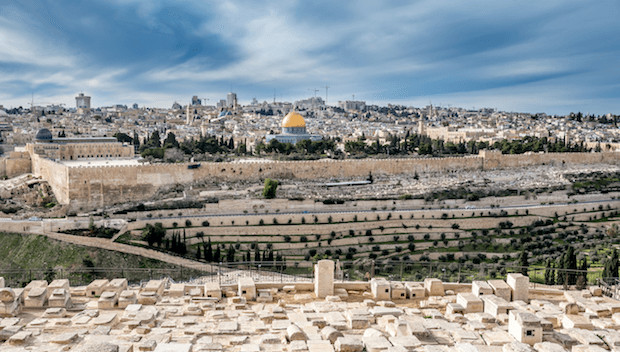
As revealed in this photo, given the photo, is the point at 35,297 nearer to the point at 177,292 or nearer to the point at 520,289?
the point at 177,292

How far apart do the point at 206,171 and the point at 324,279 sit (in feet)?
46.3

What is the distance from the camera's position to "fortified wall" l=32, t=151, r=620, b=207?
61.9ft

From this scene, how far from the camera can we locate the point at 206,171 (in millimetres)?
21297

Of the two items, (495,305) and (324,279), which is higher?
(324,279)

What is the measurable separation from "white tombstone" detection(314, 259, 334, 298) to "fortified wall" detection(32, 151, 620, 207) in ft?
43.6

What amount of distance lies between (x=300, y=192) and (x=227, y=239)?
5235 mm

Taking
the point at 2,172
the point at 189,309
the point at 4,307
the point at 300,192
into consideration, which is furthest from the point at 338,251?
the point at 2,172

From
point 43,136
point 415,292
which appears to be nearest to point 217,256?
point 415,292

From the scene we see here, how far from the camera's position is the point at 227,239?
633 inches

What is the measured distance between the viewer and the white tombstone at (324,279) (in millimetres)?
7887

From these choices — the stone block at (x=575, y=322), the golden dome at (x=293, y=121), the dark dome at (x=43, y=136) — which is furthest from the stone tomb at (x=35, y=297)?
the golden dome at (x=293, y=121)

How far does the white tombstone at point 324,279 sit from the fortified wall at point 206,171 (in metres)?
13.3

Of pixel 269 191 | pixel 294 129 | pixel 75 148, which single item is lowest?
pixel 269 191

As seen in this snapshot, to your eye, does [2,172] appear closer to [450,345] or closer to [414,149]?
[414,149]
